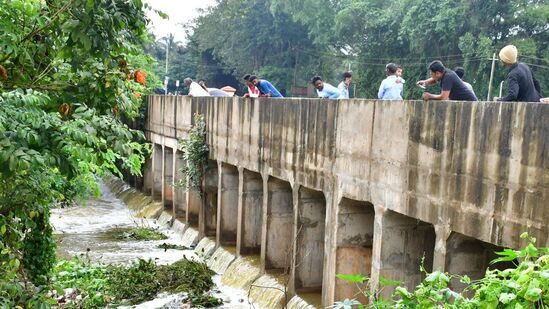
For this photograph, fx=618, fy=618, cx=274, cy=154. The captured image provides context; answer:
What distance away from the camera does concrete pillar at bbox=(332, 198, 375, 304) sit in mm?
10211

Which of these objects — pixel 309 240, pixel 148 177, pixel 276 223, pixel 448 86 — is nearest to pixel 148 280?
pixel 276 223

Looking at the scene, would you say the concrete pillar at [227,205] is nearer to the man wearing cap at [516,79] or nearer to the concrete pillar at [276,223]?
the concrete pillar at [276,223]

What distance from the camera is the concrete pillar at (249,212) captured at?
14547 mm

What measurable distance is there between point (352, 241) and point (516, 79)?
13.8 feet

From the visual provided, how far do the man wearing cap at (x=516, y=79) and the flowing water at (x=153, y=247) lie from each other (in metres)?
3.66

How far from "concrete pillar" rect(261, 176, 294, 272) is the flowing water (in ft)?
1.49

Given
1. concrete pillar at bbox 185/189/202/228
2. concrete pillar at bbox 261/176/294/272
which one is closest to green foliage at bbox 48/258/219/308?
concrete pillar at bbox 261/176/294/272

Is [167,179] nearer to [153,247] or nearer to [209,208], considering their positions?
[153,247]

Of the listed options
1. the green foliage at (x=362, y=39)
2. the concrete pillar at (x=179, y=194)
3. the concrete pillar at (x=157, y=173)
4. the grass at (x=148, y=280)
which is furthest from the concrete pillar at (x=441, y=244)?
the green foliage at (x=362, y=39)

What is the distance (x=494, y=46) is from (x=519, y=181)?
26.6 metres

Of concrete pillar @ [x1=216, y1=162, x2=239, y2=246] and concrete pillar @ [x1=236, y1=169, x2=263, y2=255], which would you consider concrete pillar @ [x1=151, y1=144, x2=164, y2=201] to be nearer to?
concrete pillar @ [x1=216, y1=162, x2=239, y2=246]

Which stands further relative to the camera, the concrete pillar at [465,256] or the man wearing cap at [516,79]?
the concrete pillar at [465,256]

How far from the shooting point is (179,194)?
20500mm

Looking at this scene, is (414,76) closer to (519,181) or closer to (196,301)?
(196,301)
